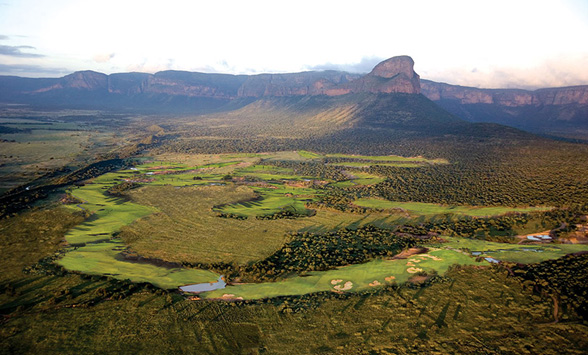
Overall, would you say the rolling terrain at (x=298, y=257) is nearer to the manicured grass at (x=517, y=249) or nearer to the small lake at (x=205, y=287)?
the manicured grass at (x=517, y=249)

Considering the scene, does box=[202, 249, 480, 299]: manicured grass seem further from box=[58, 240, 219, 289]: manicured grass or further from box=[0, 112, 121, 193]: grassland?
box=[0, 112, 121, 193]: grassland

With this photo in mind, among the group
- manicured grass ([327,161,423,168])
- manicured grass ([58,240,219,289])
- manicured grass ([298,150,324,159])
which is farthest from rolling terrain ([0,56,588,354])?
manicured grass ([298,150,324,159])

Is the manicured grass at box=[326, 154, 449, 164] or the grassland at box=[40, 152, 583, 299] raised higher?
the manicured grass at box=[326, 154, 449, 164]

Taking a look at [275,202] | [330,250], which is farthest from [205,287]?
[275,202]

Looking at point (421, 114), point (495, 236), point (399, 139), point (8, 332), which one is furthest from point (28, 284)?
point (421, 114)

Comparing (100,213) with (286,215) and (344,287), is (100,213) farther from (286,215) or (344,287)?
→ (344,287)

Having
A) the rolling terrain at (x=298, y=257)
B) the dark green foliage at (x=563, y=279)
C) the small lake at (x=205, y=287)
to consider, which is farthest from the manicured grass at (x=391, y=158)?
the small lake at (x=205, y=287)
